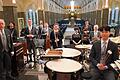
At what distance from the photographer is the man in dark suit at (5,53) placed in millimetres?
4578

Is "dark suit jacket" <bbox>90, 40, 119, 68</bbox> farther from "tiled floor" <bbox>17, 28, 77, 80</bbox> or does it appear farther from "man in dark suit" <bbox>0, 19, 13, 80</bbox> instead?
"man in dark suit" <bbox>0, 19, 13, 80</bbox>

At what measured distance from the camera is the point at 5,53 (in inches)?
184

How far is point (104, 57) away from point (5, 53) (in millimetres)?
2743

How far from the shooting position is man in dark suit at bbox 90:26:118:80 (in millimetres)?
3383

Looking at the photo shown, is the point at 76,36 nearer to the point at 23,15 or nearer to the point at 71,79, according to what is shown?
the point at 71,79

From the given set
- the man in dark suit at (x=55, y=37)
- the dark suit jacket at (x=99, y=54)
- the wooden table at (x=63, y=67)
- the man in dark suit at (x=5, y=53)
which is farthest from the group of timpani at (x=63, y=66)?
the man in dark suit at (x=55, y=37)

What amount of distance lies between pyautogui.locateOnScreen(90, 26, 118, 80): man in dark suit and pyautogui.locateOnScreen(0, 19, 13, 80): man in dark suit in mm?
2483

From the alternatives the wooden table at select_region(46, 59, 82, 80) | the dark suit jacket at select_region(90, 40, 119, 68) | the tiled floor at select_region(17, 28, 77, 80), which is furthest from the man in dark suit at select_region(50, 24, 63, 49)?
the dark suit jacket at select_region(90, 40, 119, 68)

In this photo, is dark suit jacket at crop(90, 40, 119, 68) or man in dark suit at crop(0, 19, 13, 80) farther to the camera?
man in dark suit at crop(0, 19, 13, 80)

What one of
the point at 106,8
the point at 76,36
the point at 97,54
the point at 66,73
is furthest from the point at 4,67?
the point at 106,8

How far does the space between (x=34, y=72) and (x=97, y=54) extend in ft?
9.18

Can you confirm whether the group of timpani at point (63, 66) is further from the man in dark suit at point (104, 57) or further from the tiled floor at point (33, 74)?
the tiled floor at point (33, 74)

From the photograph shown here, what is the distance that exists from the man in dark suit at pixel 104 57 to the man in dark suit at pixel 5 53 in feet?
8.15

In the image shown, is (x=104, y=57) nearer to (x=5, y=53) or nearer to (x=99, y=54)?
(x=99, y=54)
